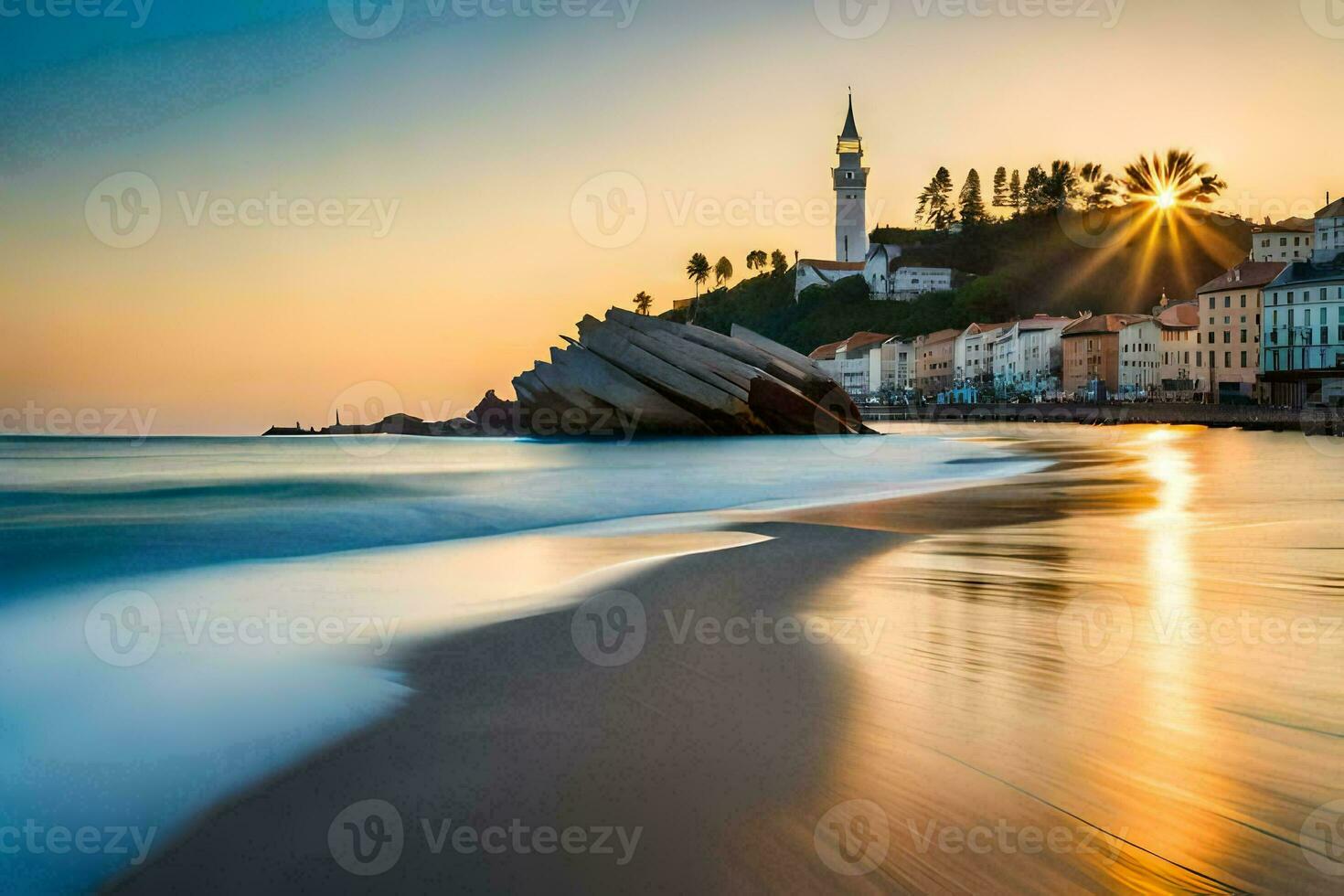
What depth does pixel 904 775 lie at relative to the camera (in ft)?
12.3

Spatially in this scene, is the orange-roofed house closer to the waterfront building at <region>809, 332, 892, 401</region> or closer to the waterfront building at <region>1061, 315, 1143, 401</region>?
the waterfront building at <region>809, 332, 892, 401</region>

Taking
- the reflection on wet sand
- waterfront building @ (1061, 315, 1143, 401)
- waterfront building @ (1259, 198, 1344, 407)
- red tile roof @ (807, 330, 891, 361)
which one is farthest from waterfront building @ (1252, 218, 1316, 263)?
the reflection on wet sand

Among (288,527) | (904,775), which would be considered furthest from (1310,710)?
(288,527)

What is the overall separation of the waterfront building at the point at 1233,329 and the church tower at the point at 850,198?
86.1 metres

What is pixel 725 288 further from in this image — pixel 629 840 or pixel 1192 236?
pixel 629 840

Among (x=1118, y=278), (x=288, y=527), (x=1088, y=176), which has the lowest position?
(x=288, y=527)

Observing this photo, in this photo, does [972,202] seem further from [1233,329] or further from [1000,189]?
[1233,329]

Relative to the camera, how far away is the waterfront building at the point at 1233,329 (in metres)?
81.4

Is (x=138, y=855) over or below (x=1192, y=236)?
below

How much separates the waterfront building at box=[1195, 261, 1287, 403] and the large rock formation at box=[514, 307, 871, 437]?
46.3 m

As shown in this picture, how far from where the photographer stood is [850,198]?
572ft

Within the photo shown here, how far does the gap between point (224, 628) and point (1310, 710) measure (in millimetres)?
7585

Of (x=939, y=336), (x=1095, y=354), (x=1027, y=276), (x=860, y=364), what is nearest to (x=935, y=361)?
(x=939, y=336)

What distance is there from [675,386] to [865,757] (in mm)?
45762
